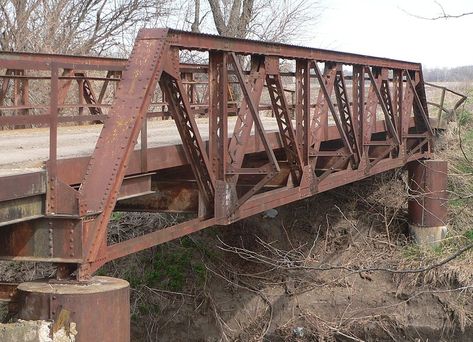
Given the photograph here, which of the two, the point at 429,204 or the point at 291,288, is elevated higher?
the point at 429,204

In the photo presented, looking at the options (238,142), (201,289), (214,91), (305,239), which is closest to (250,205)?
(238,142)

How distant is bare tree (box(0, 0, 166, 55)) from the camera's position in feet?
73.9

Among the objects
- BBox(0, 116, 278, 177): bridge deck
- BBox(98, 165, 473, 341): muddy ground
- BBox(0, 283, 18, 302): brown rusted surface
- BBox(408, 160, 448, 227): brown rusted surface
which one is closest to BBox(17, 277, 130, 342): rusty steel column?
BBox(0, 283, 18, 302): brown rusted surface

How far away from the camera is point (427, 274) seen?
18.2 metres

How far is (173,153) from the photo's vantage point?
886cm

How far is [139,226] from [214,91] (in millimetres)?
10519

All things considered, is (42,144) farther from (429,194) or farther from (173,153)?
(429,194)

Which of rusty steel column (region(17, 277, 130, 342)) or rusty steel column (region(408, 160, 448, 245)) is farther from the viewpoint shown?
rusty steel column (region(408, 160, 448, 245))

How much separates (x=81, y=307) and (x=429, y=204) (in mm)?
14938

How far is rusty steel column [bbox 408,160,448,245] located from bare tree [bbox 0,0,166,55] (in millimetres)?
10472

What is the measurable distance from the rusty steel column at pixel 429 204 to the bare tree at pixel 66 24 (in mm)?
10472

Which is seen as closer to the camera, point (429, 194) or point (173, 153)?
point (173, 153)

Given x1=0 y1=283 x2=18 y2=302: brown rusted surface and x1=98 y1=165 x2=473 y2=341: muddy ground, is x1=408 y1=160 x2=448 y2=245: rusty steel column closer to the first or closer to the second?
x1=98 y1=165 x2=473 y2=341: muddy ground

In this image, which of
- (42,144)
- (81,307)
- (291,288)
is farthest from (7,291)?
(291,288)
